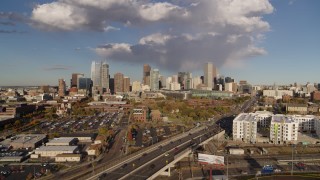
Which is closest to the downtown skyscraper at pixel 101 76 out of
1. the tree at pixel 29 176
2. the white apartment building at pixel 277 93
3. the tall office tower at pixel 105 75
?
the tall office tower at pixel 105 75

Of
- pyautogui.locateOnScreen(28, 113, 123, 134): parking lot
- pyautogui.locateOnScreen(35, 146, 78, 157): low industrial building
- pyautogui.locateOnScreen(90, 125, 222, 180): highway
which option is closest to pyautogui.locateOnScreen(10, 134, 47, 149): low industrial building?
pyautogui.locateOnScreen(35, 146, 78, 157): low industrial building

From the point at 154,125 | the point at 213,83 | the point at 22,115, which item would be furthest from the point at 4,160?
the point at 213,83

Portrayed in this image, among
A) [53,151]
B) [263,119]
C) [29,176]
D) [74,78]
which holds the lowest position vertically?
[29,176]

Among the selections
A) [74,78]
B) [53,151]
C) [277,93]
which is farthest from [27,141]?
[74,78]

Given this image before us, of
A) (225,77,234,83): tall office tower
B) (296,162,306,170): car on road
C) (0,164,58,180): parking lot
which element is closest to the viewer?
(0,164,58,180): parking lot

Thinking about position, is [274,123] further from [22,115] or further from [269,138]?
[22,115]

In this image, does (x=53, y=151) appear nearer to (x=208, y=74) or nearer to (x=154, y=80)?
(x=154, y=80)

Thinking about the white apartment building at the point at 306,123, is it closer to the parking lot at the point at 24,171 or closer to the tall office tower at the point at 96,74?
the parking lot at the point at 24,171

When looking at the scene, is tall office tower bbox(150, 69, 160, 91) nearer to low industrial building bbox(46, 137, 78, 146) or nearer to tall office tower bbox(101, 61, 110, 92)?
tall office tower bbox(101, 61, 110, 92)
